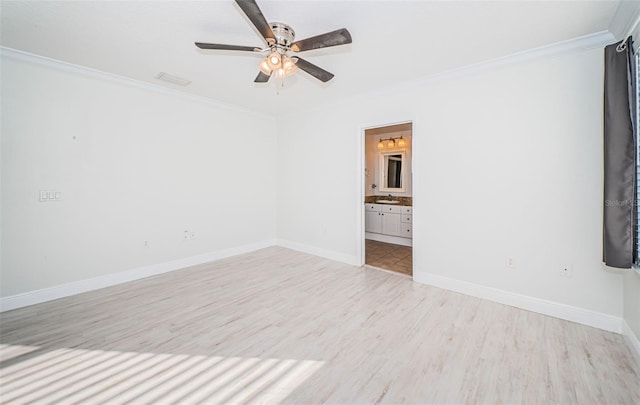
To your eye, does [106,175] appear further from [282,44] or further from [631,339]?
[631,339]

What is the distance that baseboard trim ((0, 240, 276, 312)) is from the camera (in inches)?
109

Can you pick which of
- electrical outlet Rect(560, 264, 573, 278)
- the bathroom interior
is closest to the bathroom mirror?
the bathroom interior

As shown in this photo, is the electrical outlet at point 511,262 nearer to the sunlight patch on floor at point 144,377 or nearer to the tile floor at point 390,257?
the tile floor at point 390,257

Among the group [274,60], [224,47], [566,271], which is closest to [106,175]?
[224,47]

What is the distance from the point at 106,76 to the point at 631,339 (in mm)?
5862

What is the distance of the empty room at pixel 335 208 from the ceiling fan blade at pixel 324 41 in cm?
4

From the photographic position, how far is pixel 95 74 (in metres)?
3.16

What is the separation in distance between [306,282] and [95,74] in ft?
12.0

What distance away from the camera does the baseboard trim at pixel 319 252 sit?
4233 millimetres

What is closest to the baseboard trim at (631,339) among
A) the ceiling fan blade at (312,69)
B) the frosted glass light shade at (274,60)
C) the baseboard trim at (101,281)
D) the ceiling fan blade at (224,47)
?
the ceiling fan blade at (312,69)

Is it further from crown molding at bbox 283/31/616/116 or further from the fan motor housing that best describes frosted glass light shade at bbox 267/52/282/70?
crown molding at bbox 283/31/616/116

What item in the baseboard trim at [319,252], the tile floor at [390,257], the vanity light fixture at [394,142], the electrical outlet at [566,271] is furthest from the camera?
the vanity light fixture at [394,142]

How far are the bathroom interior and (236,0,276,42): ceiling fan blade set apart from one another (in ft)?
11.9

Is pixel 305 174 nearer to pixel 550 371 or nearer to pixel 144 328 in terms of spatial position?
pixel 144 328
